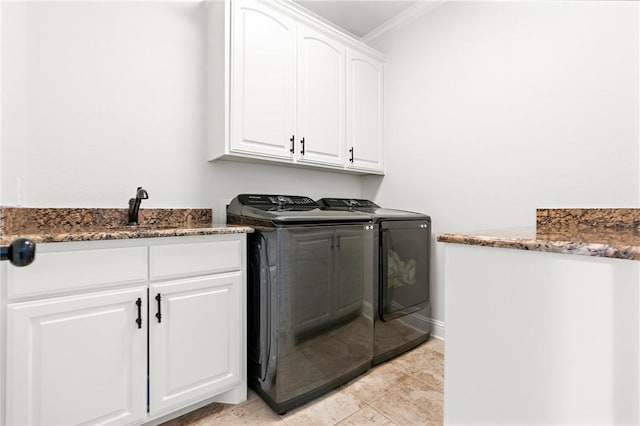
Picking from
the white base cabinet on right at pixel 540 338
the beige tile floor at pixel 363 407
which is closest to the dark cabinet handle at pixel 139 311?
the beige tile floor at pixel 363 407

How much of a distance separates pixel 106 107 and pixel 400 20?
2330 millimetres

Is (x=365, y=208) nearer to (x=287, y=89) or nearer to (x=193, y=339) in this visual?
(x=287, y=89)

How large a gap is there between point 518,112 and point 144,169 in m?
2.40

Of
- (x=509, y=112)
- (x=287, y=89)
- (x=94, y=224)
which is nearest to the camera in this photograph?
(x=94, y=224)

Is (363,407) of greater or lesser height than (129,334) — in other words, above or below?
below

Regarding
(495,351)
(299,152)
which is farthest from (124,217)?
(495,351)

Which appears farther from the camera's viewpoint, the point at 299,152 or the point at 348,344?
the point at 299,152

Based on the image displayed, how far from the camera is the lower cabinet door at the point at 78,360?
40.8 inches

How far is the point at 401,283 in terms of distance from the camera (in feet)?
6.95

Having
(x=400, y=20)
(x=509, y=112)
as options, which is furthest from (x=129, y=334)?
(x=400, y=20)

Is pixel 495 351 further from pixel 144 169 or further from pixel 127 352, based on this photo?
pixel 144 169

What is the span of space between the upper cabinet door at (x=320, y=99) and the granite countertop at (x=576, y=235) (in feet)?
4.78

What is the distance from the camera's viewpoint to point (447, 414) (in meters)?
0.89

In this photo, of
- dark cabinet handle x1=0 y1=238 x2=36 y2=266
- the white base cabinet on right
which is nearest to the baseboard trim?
the white base cabinet on right
